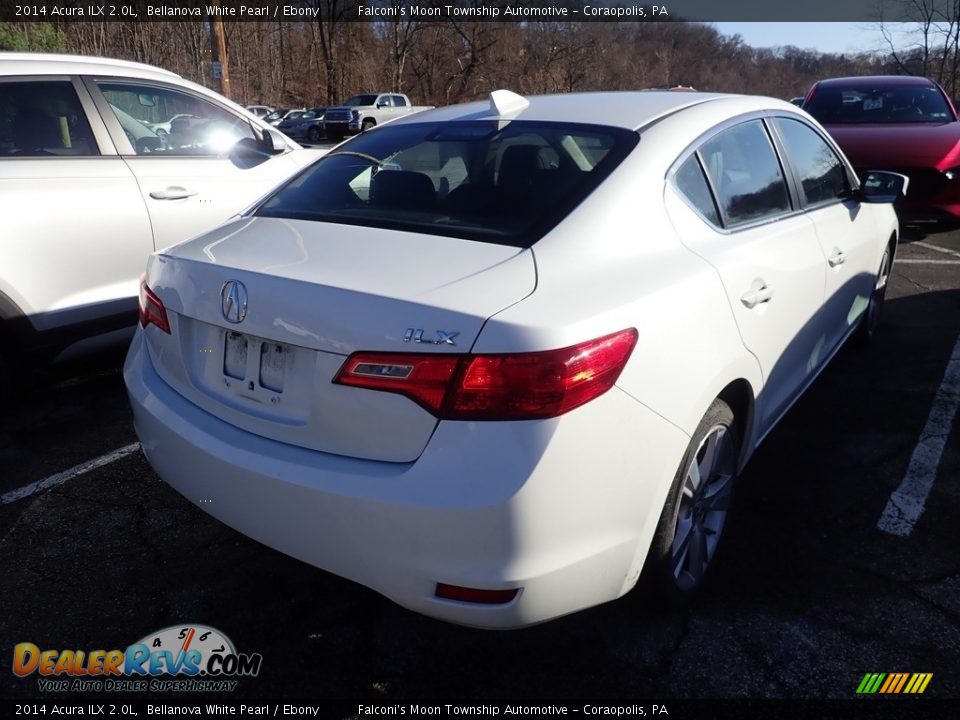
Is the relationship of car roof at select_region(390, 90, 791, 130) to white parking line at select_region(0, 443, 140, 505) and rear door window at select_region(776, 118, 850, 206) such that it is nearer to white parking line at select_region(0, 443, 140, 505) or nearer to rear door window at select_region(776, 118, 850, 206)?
rear door window at select_region(776, 118, 850, 206)

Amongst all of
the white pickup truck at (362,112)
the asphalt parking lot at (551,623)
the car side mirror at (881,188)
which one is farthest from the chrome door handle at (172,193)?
the white pickup truck at (362,112)

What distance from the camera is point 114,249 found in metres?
4.16

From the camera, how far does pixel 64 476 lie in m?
3.42

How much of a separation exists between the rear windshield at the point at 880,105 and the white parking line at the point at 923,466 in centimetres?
532

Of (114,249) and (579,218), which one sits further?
(114,249)

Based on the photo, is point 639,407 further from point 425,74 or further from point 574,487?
point 425,74

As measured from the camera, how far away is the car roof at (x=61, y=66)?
4.06 meters

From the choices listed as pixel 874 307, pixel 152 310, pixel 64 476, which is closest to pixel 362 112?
pixel 874 307

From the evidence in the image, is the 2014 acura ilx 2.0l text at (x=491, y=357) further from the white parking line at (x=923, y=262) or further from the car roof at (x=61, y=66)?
the white parking line at (x=923, y=262)

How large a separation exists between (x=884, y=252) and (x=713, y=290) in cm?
297

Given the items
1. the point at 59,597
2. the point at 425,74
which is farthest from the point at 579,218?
the point at 425,74

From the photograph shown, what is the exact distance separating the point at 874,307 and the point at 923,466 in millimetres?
1748

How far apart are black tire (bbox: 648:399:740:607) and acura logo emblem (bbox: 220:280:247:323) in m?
1.28

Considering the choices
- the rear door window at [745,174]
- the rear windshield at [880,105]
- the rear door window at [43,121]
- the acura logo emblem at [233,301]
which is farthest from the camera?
the rear windshield at [880,105]
